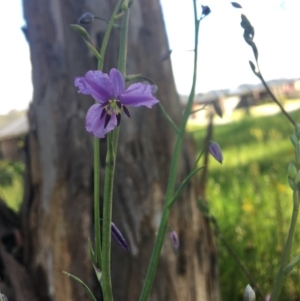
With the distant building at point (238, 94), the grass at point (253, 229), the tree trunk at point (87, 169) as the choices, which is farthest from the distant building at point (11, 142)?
the tree trunk at point (87, 169)

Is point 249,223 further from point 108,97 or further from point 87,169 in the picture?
point 108,97

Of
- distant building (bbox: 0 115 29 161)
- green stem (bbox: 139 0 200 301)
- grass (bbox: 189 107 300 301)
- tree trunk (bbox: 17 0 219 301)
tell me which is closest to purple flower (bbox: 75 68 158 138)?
green stem (bbox: 139 0 200 301)

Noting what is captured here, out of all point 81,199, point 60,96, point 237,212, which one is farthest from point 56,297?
point 237,212

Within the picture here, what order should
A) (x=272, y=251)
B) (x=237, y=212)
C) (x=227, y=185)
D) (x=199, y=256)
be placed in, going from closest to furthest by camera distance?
(x=199, y=256), (x=272, y=251), (x=237, y=212), (x=227, y=185)

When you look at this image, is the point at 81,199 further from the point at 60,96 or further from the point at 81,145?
the point at 60,96

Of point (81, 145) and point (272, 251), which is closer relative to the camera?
point (81, 145)

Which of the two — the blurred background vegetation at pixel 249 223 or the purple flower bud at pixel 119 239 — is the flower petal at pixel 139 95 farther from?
the blurred background vegetation at pixel 249 223
